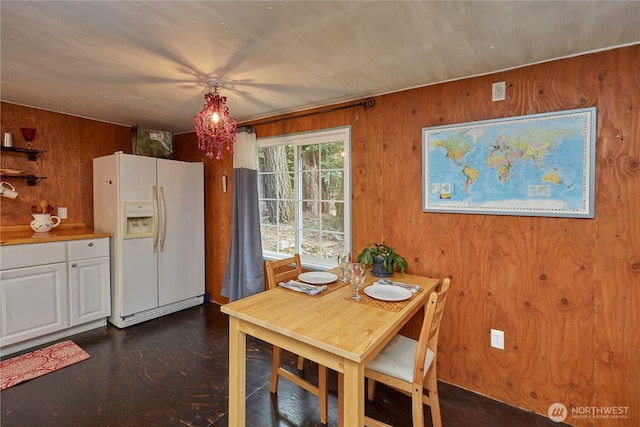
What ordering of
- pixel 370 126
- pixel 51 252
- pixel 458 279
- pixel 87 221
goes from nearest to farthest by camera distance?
pixel 458 279 < pixel 370 126 < pixel 51 252 < pixel 87 221

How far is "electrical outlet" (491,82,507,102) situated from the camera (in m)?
1.97

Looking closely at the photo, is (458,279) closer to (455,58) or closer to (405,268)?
(405,268)

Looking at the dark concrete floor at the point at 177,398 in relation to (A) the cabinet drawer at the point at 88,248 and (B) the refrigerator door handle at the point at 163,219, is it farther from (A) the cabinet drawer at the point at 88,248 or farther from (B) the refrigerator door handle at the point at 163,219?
(B) the refrigerator door handle at the point at 163,219

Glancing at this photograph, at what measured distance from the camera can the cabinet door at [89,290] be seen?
2.81 meters

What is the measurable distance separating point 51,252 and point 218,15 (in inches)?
103

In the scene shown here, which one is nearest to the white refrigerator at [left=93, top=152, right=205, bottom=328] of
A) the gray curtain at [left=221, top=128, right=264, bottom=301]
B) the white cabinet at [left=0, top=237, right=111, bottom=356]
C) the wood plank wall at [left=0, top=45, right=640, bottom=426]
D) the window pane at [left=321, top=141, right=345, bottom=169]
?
the white cabinet at [left=0, top=237, right=111, bottom=356]

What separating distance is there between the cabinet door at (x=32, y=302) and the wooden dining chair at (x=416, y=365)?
2.83 m

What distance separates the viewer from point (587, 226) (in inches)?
69.3

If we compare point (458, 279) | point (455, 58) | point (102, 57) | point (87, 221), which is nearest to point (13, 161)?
point (87, 221)

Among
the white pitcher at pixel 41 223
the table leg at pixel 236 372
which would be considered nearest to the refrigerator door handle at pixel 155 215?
the white pitcher at pixel 41 223

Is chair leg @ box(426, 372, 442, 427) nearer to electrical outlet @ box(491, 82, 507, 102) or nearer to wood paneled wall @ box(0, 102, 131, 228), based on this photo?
electrical outlet @ box(491, 82, 507, 102)

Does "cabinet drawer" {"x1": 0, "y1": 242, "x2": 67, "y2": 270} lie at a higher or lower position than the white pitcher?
lower

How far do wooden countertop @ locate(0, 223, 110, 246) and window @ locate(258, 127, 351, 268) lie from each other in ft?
5.44

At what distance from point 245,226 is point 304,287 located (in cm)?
143
